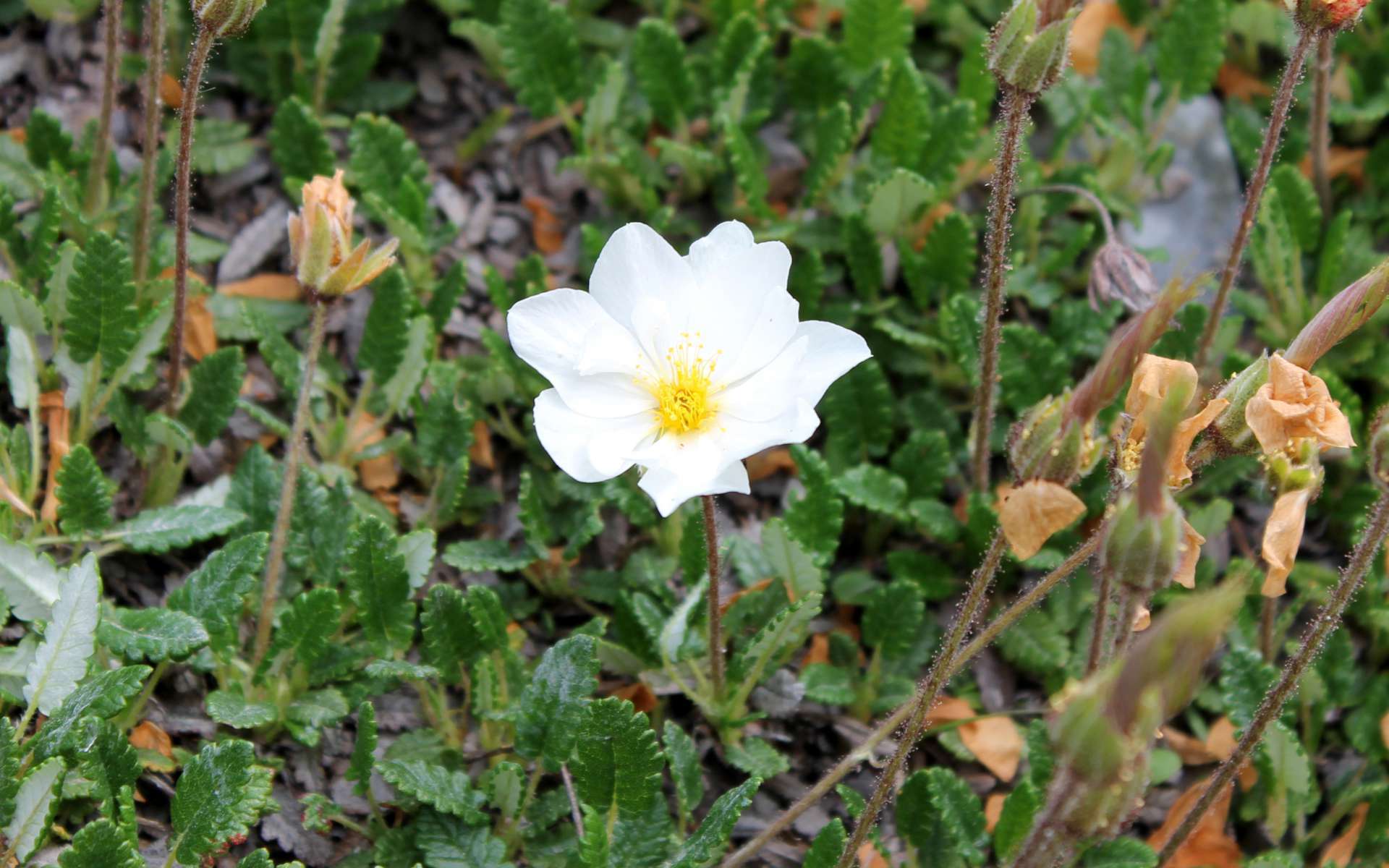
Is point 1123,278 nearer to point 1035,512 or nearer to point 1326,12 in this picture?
point 1326,12

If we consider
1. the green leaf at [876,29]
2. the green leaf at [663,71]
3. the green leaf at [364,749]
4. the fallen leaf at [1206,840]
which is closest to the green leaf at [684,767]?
the green leaf at [364,749]

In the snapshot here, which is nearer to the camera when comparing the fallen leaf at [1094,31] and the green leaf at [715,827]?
the green leaf at [715,827]

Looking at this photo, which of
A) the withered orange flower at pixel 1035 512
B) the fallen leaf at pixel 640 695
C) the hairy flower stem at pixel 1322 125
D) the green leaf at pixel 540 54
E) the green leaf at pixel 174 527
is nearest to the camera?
the withered orange flower at pixel 1035 512

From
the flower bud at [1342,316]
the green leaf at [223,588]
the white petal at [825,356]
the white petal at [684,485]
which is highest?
the flower bud at [1342,316]

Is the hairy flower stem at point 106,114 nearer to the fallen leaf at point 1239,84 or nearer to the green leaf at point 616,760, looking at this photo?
the green leaf at point 616,760

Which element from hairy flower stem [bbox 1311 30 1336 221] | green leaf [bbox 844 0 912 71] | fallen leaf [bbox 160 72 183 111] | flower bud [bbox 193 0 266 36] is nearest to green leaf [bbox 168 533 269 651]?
flower bud [bbox 193 0 266 36]

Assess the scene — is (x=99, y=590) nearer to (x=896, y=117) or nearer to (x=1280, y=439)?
(x=1280, y=439)
